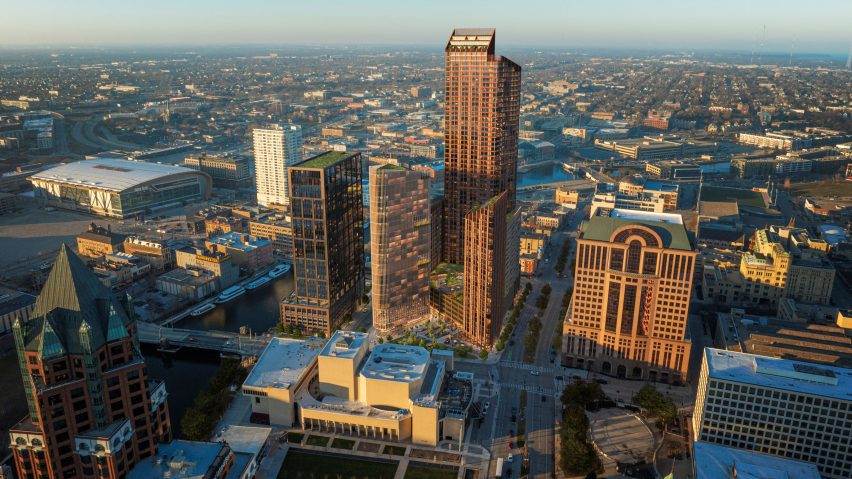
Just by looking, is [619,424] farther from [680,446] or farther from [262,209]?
[262,209]

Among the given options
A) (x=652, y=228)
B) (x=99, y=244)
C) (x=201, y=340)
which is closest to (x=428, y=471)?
(x=652, y=228)

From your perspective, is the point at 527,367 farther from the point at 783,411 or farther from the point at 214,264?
the point at 214,264

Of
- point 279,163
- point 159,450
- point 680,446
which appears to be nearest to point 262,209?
point 279,163

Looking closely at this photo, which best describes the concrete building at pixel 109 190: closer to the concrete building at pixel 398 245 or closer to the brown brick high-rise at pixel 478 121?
the brown brick high-rise at pixel 478 121

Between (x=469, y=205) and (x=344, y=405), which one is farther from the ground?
(x=469, y=205)

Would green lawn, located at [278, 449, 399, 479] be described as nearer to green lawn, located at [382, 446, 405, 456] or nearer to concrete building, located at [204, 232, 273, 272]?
green lawn, located at [382, 446, 405, 456]

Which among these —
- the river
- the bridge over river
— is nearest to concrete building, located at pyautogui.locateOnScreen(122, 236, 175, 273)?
the river
